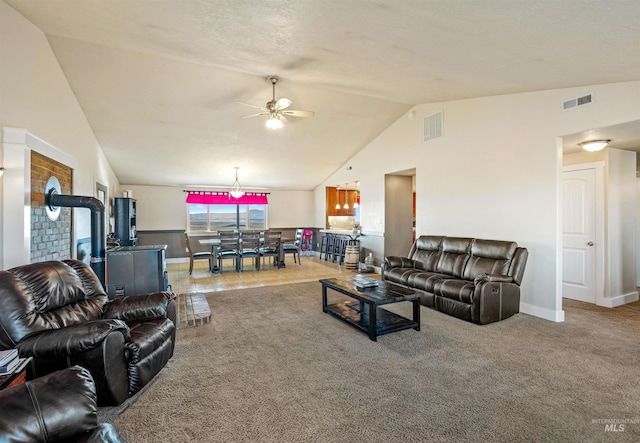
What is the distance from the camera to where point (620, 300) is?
450 cm

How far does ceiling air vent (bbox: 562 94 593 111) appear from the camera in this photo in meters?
3.51

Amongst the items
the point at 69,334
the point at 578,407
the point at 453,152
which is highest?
the point at 453,152

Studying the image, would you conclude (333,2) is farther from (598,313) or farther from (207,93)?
(598,313)

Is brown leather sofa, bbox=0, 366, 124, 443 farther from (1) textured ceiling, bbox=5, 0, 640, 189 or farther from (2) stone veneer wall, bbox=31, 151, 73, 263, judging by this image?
(1) textured ceiling, bbox=5, 0, 640, 189

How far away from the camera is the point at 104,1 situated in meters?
2.51

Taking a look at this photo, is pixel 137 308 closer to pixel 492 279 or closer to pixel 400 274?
pixel 400 274

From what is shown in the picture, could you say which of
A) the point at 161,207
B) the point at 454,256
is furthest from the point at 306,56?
the point at 161,207

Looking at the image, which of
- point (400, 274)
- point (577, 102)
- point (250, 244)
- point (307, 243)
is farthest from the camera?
point (307, 243)

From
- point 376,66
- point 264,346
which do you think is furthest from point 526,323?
point 376,66

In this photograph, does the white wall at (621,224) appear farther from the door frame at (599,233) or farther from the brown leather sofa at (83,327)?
the brown leather sofa at (83,327)

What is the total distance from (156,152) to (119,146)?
67 centimetres

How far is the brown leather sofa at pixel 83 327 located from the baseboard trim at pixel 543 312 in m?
4.24

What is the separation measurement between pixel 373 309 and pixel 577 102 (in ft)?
11.0

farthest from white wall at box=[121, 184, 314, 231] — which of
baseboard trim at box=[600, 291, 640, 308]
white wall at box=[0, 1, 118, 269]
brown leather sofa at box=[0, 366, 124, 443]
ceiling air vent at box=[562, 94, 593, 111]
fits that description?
brown leather sofa at box=[0, 366, 124, 443]
